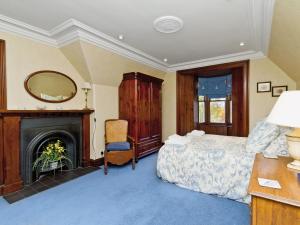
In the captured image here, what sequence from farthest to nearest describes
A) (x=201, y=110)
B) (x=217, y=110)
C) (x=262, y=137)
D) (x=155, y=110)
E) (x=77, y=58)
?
(x=201, y=110) → (x=217, y=110) → (x=155, y=110) → (x=77, y=58) → (x=262, y=137)

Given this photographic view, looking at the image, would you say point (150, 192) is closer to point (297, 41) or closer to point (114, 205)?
point (114, 205)

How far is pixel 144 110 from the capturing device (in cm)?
422

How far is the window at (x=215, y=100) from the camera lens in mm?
5676

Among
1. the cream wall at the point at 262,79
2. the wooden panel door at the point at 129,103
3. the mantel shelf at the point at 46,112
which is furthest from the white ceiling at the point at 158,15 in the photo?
the mantel shelf at the point at 46,112

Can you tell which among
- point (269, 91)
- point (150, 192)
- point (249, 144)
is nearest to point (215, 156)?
point (249, 144)

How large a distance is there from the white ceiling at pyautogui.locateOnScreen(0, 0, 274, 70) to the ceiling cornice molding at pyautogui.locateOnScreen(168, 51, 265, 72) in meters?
0.33

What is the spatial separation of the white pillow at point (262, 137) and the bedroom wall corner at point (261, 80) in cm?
220

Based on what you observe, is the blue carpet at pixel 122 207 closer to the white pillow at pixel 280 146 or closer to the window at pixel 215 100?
the white pillow at pixel 280 146

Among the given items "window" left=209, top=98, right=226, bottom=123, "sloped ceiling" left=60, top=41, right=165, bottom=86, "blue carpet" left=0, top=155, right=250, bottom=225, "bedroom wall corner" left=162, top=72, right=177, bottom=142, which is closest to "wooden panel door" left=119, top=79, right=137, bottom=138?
"sloped ceiling" left=60, top=41, right=165, bottom=86

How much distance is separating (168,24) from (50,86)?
2.44 m

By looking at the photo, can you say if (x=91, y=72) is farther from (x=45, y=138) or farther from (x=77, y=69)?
(x=45, y=138)

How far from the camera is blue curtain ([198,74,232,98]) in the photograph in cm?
602

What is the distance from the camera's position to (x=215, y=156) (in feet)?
7.97

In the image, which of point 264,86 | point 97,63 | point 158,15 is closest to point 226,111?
point 264,86
